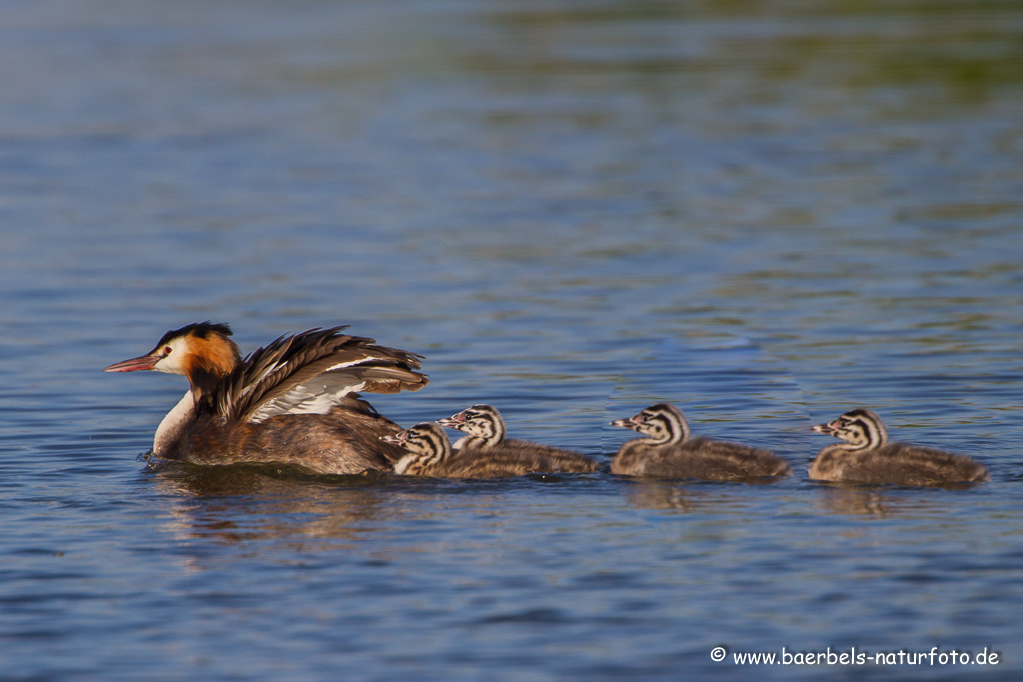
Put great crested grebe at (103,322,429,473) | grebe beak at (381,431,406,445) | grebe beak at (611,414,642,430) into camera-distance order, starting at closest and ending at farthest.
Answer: grebe beak at (611,414,642,430) → grebe beak at (381,431,406,445) → great crested grebe at (103,322,429,473)

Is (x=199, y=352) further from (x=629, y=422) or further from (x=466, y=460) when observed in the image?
(x=629, y=422)

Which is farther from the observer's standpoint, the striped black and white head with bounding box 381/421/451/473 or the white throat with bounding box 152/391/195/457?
the white throat with bounding box 152/391/195/457

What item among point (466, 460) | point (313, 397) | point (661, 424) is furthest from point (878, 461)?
point (313, 397)

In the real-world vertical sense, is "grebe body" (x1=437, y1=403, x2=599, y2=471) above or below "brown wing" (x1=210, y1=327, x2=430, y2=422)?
below

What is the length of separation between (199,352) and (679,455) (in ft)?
12.5

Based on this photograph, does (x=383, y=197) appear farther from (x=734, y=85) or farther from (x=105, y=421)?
(x=734, y=85)

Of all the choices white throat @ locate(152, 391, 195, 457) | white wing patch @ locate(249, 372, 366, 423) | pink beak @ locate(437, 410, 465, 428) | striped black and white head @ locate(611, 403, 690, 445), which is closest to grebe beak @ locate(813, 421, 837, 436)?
striped black and white head @ locate(611, 403, 690, 445)

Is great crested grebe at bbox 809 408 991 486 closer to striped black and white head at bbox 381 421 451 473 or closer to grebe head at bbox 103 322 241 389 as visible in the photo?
striped black and white head at bbox 381 421 451 473

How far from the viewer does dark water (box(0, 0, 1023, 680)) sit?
7766mm

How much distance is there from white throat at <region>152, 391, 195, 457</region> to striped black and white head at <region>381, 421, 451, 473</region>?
190 cm

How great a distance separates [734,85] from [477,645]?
28670 millimetres

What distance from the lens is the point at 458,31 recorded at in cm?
4853

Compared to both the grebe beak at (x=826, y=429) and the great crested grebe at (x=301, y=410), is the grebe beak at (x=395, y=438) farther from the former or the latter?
the grebe beak at (x=826, y=429)

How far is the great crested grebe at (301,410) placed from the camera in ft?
36.3
